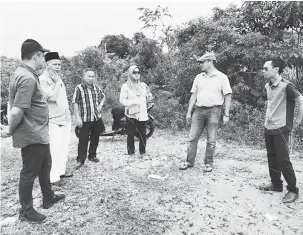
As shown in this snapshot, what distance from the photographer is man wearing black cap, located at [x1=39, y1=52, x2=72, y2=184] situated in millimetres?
3787

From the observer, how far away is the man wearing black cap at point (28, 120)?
110 inches

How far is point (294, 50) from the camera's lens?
7266 mm

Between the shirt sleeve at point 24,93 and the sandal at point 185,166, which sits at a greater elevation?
the shirt sleeve at point 24,93

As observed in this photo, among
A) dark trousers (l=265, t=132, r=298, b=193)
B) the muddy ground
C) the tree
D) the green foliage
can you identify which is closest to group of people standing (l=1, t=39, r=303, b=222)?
dark trousers (l=265, t=132, r=298, b=193)

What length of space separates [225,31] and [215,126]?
463cm

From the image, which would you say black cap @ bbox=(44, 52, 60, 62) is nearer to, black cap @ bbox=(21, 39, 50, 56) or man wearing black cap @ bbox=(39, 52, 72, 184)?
man wearing black cap @ bbox=(39, 52, 72, 184)

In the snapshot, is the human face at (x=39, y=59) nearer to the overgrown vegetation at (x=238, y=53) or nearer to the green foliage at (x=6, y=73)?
the overgrown vegetation at (x=238, y=53)

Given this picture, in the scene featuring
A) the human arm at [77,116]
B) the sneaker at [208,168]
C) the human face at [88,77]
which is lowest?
the sneaker at [208,168]

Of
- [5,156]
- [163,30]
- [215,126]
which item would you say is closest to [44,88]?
[215,126]

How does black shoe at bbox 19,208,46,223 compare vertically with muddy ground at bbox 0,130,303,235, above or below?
above

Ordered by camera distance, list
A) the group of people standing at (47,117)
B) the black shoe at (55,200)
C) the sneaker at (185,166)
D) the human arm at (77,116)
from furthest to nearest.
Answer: the sneaker at (185,166) < the human arm at (77,116) < the black shoe at (55,200) < the group of people standing at (47,117)

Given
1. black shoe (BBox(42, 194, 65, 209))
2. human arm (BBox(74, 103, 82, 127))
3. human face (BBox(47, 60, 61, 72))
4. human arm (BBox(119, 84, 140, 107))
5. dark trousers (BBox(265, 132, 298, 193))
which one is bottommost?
black shoe (BBox(42, 194, 65, 209))

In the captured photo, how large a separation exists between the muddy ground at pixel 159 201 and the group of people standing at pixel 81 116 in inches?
8.0

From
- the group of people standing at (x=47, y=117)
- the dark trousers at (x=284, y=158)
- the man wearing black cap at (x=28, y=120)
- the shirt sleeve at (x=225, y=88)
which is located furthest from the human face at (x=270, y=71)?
the man wearing black cap at (x=28, y=120)
